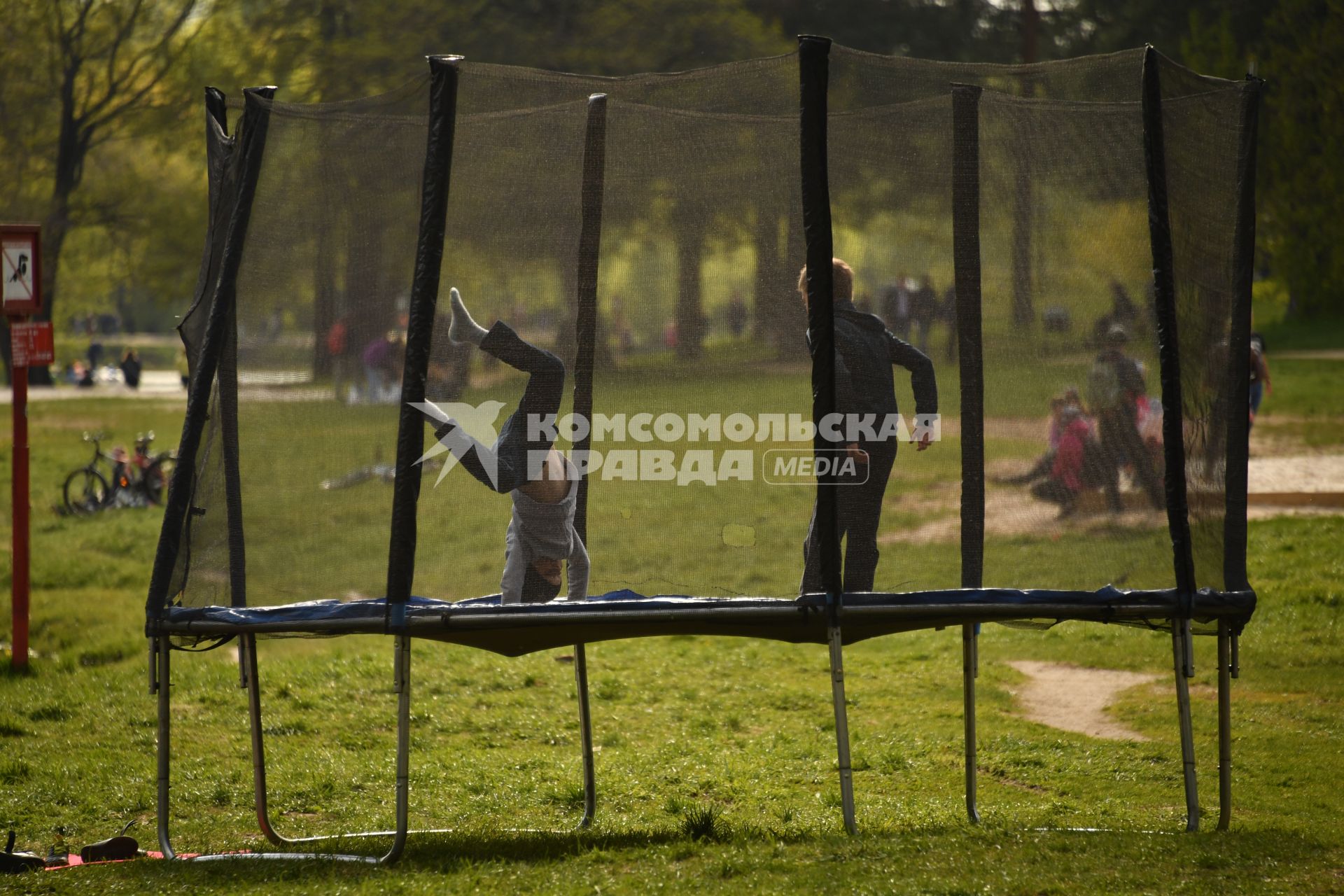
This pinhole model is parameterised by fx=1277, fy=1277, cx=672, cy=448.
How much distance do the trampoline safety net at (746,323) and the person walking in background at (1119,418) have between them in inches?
0.5

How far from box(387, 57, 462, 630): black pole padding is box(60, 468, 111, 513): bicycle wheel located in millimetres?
14563

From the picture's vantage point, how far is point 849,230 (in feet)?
16.5

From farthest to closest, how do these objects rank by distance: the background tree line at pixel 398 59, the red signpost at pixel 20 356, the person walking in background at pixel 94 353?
the person walking in background at pixel 94 353 → the background tree line at pixel 398 59 → the red signpost at pixel 20 356

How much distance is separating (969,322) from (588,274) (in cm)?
158

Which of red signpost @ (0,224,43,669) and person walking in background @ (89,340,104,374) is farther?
person walking in background @ (89,340,104,374)

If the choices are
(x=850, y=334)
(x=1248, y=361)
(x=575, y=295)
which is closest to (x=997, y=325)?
(x=850, y=334)

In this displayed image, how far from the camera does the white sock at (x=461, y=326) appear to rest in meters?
5.01

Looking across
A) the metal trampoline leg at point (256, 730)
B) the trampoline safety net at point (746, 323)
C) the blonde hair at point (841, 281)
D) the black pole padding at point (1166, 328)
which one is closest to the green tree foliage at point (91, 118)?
the metal trampoline leg at point (256, 730)

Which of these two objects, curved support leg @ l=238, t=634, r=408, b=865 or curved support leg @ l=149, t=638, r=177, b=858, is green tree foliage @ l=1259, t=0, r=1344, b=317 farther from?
curved support leg @ l=149, t=638, r=177, b=858

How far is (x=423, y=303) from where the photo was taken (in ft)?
16.0

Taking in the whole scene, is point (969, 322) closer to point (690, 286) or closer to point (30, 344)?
point (690, 286)

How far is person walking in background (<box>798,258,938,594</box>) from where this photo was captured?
496 cm

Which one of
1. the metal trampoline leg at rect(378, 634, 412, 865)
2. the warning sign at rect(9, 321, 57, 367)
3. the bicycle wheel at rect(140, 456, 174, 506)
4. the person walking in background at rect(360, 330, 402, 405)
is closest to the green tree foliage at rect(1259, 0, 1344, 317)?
the bicycle wheel at rect(140, 456, 174, 506)

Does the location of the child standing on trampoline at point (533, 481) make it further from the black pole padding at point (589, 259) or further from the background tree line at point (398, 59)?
the background tree line at point (398, 59)
